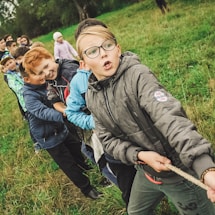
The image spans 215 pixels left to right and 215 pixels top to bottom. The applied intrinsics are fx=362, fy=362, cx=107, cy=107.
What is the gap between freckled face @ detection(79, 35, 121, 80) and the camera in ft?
6.26

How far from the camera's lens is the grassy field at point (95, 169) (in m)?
3.87

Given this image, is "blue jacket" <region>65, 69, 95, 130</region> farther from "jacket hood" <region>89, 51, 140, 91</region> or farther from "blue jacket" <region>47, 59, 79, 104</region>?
"jacket hood" <region>89, 51, 140, 91</region>

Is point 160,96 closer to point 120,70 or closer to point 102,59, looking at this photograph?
point 120,70

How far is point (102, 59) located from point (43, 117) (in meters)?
1.80

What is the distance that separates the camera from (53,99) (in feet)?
10.8

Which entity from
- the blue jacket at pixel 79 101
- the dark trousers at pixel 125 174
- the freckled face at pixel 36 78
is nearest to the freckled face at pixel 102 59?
the blue jacket at pixel 79 101

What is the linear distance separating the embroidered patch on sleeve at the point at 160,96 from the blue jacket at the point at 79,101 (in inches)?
43.0

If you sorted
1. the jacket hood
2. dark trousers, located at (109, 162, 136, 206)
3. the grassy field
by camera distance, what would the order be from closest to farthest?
the jacket hood, dark trousers, located at (109, 162, 136, 206), the grassy field

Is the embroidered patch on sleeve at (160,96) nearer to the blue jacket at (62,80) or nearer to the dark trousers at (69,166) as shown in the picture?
the blue jacket at (62,80)

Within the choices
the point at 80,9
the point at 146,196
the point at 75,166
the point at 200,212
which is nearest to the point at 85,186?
the point at 75,166

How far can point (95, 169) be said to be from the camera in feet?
14.0

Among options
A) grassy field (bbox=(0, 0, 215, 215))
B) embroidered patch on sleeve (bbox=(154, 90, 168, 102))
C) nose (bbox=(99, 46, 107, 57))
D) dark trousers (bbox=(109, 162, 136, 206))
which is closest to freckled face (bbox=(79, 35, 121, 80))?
nose (bbox=(99, 46, 107, 57))

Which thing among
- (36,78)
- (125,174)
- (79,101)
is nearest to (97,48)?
(79,101)

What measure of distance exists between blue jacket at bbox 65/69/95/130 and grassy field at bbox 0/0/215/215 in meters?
0.93
